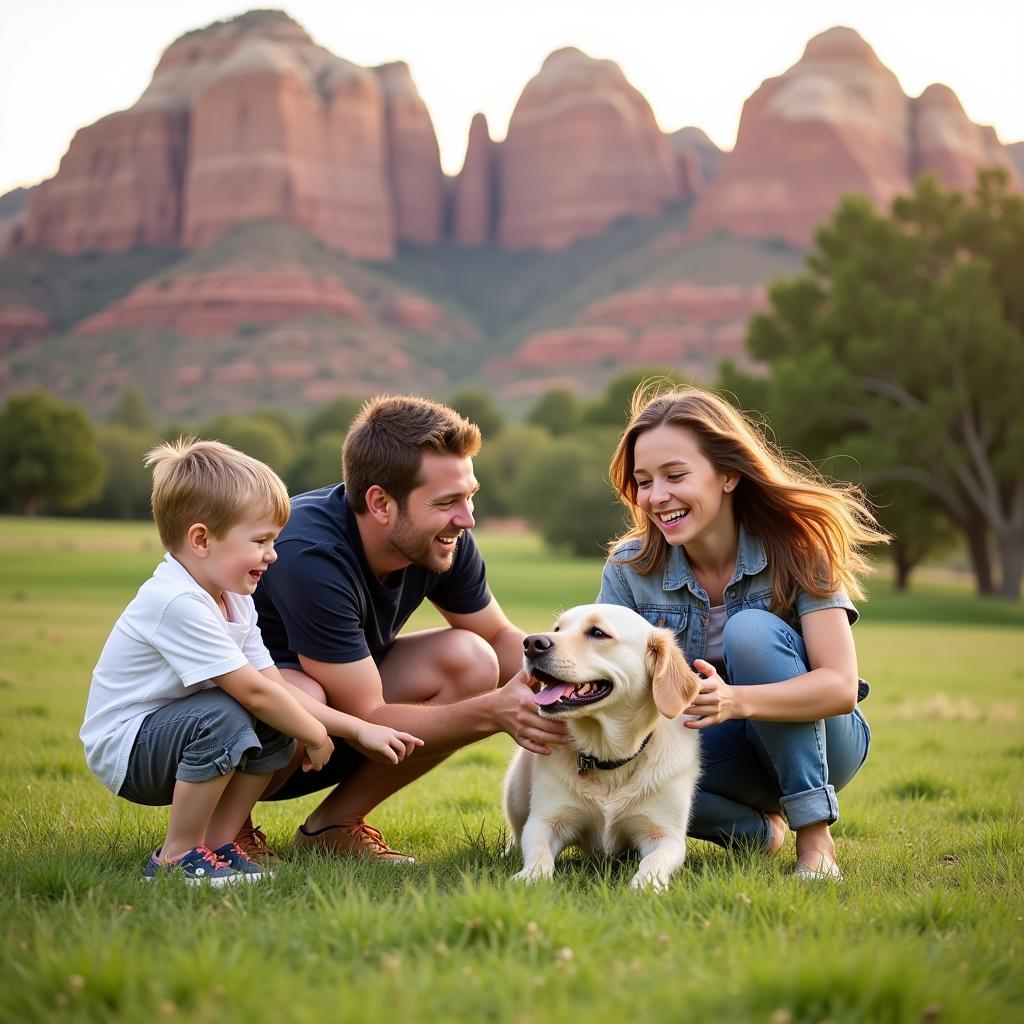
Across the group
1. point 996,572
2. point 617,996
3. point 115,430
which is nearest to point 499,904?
point 617,996

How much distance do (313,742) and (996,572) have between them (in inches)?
2410

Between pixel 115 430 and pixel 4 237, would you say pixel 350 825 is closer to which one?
pixel 115 430

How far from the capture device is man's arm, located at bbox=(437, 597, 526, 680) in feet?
16.0

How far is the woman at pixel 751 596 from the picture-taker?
3842 mm

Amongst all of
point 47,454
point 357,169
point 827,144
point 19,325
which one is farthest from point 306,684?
point 357,169

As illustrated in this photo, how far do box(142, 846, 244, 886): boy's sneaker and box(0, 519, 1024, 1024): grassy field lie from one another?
0.08 meters

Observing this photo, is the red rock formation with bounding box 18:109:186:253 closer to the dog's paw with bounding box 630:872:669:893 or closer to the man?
the man

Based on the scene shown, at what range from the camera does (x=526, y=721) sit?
374 centimetres

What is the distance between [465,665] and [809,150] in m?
130

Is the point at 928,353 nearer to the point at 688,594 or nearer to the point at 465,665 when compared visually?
the point at 688,594

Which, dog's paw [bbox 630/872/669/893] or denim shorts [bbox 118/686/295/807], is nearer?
dog's paw [bbox 630/872/669/893]

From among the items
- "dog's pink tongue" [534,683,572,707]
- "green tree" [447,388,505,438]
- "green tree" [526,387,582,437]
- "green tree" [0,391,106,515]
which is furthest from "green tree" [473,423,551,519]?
"dog's pink tongue" [534,683,572,707]

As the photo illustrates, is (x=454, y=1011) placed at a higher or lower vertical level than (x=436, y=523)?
lower

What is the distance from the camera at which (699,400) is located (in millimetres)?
4230
